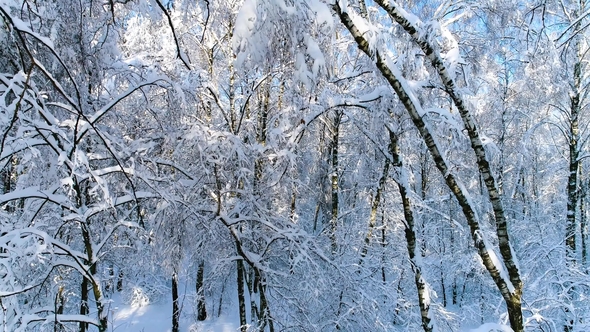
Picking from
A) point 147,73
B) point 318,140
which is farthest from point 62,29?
point 318,140

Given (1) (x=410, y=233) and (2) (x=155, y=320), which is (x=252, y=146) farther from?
(2) (x=155, y=320)

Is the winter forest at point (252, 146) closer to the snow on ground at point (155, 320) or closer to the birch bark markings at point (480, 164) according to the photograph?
the birch bark markings at point (480, 164)

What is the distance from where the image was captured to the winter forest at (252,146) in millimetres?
2957

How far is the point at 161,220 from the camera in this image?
539cm

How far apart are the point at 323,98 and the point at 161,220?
10.1 ft

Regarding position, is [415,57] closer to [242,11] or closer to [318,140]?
[242,11]

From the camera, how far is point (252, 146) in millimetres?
6332

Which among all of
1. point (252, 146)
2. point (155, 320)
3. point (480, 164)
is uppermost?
point (252, 146)

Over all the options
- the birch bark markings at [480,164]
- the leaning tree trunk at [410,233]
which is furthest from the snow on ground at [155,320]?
the birch bark markings at [480,164]

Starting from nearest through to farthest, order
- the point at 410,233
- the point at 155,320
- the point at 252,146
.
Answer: the point at 410,233 < the point at 252,146 < the point at 155,320

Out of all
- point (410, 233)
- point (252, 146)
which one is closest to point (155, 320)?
point (252, 146)

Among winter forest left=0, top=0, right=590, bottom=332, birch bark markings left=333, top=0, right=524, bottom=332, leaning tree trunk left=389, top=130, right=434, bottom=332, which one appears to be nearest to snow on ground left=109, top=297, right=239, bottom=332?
winter forest left=0, top=0, right=590, bottom=332

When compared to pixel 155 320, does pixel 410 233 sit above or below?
above

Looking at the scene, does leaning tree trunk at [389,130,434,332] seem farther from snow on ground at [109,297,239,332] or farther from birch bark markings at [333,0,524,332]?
snow on ground at [109,297,239,332]
